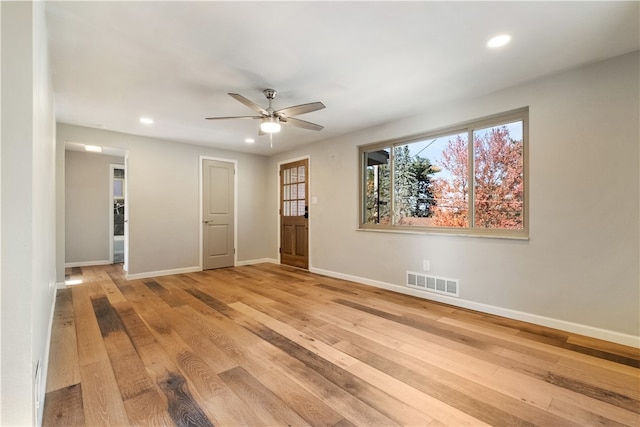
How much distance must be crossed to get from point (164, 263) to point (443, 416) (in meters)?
4.91

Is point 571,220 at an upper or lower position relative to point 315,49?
lower

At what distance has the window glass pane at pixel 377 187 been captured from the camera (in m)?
4.29

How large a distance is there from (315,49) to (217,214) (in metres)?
4.19

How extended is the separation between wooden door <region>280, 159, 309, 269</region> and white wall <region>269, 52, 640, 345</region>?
2584 mm

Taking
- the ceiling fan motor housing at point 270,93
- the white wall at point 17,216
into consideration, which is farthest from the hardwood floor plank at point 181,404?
the ceiling fan motor housing at point 270,93

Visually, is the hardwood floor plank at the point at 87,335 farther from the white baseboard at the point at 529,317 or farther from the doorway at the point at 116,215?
the white baseboard at the point at 529,317

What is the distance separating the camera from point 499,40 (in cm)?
219

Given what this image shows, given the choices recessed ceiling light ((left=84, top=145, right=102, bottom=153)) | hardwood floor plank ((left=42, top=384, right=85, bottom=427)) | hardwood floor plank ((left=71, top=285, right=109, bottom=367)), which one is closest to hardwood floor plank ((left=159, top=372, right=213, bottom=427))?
hardwood floor plank ((left=42, top=384, right=85, bottom=427))

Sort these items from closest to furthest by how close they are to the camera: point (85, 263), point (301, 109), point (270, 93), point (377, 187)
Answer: point (301, 109), point (270, 93), point (377, 187), point (85, 263)

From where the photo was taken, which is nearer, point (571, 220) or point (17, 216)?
point (17, 216)

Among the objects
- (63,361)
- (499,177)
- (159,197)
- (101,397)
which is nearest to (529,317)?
(499,177)

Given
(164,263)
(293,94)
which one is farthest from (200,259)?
(293,94)

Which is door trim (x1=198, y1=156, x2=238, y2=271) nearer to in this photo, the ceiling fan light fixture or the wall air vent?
the ceiling fan light fixture

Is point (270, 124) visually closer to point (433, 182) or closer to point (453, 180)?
point (433, 182)
